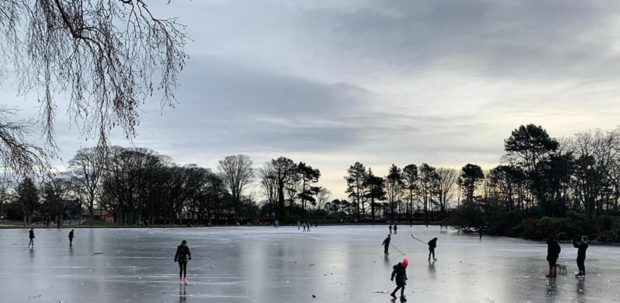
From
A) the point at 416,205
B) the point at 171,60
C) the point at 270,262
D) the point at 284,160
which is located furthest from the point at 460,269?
the point at 416,205

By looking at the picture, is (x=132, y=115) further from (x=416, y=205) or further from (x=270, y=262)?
(x=416, y=205)

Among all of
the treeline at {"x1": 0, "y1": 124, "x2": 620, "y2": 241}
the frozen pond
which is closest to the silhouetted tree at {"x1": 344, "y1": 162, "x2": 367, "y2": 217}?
the treeline at {"x1": 0, "y1": 124, "x2": 620, "y2": 241}

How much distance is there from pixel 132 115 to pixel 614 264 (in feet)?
81.1

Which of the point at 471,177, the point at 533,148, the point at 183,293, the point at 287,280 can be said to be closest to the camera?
the point at 183,293

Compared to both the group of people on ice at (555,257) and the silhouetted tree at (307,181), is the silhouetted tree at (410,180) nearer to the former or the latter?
the silhouetted tree at (307,181)

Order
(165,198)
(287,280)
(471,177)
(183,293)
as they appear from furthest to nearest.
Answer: (471,177) < (165,198) < (287,280) < (183,293)

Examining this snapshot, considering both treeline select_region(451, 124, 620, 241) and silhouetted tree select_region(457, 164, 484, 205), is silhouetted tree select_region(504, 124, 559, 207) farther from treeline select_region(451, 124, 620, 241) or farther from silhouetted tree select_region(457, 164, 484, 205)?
silhouetted tree select_region(457, 164, 484, 205)

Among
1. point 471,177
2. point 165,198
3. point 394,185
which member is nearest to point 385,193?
point 394,185

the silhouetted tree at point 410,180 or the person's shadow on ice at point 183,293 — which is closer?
the person's shadow on ice at point 183,293

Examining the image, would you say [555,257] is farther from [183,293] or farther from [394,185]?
[394,185]

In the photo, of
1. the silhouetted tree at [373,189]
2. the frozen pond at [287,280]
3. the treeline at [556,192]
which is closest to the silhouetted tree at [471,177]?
the silhouetted tree at [373,189]

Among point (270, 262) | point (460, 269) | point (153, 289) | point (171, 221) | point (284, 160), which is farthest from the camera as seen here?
point (284, 160)

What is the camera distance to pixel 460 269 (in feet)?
69.8

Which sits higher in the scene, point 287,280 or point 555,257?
point 555,257
